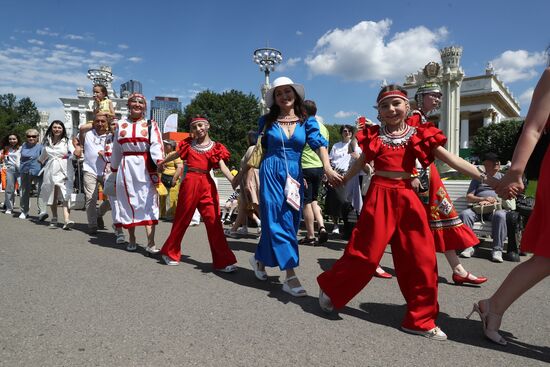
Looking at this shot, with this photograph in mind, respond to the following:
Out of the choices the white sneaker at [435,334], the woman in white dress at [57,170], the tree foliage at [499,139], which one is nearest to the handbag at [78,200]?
the woman in white dress at [57,170]

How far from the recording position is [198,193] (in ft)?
16.5

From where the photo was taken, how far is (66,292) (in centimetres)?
377

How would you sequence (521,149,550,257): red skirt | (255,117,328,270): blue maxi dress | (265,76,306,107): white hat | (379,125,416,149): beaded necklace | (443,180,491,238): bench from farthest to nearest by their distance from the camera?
(443,180,491,238): bench → (265,76,306,107): white hat → (255,117,328,270): blue maxi dress → (379,125,416,149): beaded necklace → (521,149,550,257): red skirt

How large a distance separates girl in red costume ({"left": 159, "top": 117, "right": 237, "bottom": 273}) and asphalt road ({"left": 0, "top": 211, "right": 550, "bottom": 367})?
1.08 feet

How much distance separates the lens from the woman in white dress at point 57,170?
8.20 metres

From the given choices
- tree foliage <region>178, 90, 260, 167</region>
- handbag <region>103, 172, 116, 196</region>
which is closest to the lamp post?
handbag <region>103, 172, 116, 196</region>

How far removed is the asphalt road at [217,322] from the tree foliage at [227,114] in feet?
158

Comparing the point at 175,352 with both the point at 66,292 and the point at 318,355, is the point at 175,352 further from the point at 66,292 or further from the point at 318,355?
the point at 66,292

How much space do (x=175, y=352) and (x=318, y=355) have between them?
0.87 m

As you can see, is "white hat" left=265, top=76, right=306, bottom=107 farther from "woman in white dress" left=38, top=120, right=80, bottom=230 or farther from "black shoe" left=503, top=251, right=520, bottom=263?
"woman in white dress" left=38, top=120, right=80, bottom=230

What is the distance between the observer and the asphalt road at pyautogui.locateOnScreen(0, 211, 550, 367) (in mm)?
2527

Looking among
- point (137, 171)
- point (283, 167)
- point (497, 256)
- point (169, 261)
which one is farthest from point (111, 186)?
point (497, 256)

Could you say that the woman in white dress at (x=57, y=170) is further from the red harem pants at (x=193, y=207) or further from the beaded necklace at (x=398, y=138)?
the beaded necklace at (x=398, y=138)

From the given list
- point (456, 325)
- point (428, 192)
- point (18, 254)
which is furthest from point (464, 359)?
point (18, 254)
